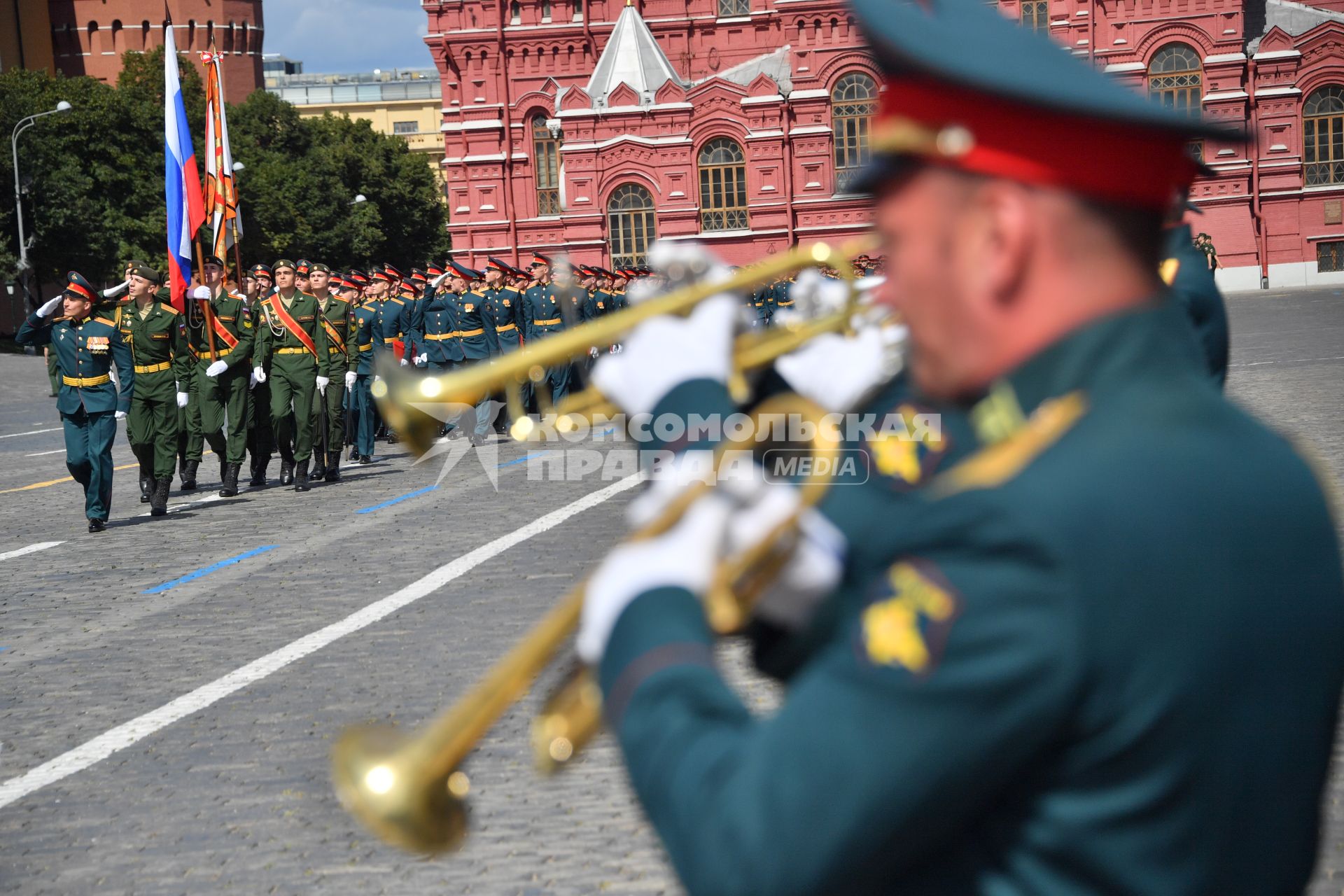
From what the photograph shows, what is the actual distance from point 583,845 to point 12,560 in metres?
7.99

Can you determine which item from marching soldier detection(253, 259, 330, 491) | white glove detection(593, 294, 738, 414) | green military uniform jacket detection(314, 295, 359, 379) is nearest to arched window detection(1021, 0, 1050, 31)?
green military uniform jacket detection(314, 295, 359, 379)

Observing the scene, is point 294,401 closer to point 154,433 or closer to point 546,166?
point 154,433

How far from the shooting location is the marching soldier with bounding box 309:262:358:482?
15977 millimetres

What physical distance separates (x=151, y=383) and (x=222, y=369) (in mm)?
1088

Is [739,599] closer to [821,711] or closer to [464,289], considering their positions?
[821,711]

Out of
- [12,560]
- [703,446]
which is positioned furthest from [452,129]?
[703,446]

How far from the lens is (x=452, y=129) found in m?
58.6

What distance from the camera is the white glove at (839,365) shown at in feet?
10.6

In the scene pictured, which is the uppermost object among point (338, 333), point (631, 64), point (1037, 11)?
point (1037, 11)

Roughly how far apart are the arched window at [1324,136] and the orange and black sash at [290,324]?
47.4 meters

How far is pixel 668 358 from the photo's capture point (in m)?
1.89

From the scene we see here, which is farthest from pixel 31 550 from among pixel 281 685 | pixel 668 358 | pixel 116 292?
pixel 668 358

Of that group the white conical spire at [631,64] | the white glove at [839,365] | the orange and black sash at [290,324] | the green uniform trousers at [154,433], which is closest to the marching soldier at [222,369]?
the orange and black sash at [290,324]

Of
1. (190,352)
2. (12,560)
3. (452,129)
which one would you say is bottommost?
(12,560)
